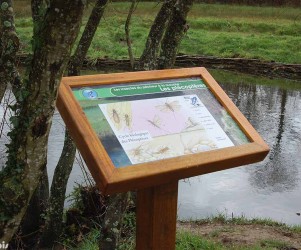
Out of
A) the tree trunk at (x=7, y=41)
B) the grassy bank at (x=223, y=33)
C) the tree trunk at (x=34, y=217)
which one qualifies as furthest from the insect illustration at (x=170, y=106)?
the grassy bank at (x=223, y=33)

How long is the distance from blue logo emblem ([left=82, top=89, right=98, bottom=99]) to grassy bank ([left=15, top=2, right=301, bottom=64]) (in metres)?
10.9

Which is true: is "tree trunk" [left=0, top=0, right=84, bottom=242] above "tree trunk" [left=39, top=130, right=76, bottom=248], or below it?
below

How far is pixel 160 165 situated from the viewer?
7.39ft

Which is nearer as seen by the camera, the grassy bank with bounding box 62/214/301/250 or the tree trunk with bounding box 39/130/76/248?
the grassy bank with bounding box 62/214/301/250

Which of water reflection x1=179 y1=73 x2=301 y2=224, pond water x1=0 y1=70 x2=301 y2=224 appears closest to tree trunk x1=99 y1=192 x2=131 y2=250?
pond water x1=0 y1=70 x2=301 y2=224

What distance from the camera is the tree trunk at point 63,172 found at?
4.61m

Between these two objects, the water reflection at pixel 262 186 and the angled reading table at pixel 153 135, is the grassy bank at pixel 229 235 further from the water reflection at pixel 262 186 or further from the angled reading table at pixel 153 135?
the angled reading table at pixel 153 135

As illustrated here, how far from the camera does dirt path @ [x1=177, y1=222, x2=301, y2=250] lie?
453 cm

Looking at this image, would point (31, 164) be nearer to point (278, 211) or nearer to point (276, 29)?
point (278, 211)

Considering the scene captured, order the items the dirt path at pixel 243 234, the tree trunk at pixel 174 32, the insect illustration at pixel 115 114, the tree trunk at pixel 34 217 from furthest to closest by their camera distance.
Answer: the tree trunk at pixel 34 217
the dirt path at pixel 243 234
the tree trunk at pixel 174 32
the insect illustration at pixel 115 114

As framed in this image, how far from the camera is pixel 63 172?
15.1 ft

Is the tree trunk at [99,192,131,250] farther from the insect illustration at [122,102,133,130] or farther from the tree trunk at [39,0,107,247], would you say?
the tree trunk at [39,0,107,247]

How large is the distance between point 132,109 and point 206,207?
3.78 meters

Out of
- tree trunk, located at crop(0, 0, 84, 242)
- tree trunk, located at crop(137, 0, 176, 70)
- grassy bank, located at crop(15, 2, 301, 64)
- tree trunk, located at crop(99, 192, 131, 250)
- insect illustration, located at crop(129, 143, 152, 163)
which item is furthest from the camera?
grassy bank, located at crop(15, 2, 301, 64)
